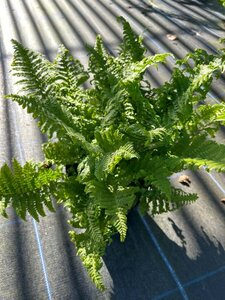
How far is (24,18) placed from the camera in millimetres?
5367

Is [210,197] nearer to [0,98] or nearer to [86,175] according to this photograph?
[86,175]

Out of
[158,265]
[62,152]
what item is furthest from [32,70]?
[158,265]

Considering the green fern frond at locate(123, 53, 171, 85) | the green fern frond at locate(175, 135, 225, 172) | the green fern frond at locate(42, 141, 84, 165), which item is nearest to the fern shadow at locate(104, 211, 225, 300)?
the green fern frond at locate(42, 141, 84, 165)

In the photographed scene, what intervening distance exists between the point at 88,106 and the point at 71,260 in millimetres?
1223

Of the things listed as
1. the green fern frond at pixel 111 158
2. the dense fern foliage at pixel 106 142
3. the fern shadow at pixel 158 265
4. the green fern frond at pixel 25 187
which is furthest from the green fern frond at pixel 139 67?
the fern shadow at pixel 158 265

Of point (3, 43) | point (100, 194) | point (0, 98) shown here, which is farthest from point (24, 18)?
point (100, 194)

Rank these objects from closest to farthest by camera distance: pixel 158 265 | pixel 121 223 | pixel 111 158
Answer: pixel 121 223 → pixel 111 158 → pixel 158 265

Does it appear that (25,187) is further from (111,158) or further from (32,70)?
(32,70)

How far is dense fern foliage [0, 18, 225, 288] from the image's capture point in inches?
75.2

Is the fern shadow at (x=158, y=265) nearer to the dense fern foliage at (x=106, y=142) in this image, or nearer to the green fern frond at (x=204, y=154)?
the dense fern foliage at (x=106, y=142)

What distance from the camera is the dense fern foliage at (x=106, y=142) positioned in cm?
191

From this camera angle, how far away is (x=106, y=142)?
6.45 ft

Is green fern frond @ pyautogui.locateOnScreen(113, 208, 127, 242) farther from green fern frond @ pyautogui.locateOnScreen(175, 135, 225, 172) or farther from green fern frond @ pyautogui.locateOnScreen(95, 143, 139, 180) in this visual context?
green fern frond @ pyautogui.locateOnScreen(175, 135, 225, 172)

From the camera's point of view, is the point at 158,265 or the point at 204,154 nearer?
the point at 204,154
